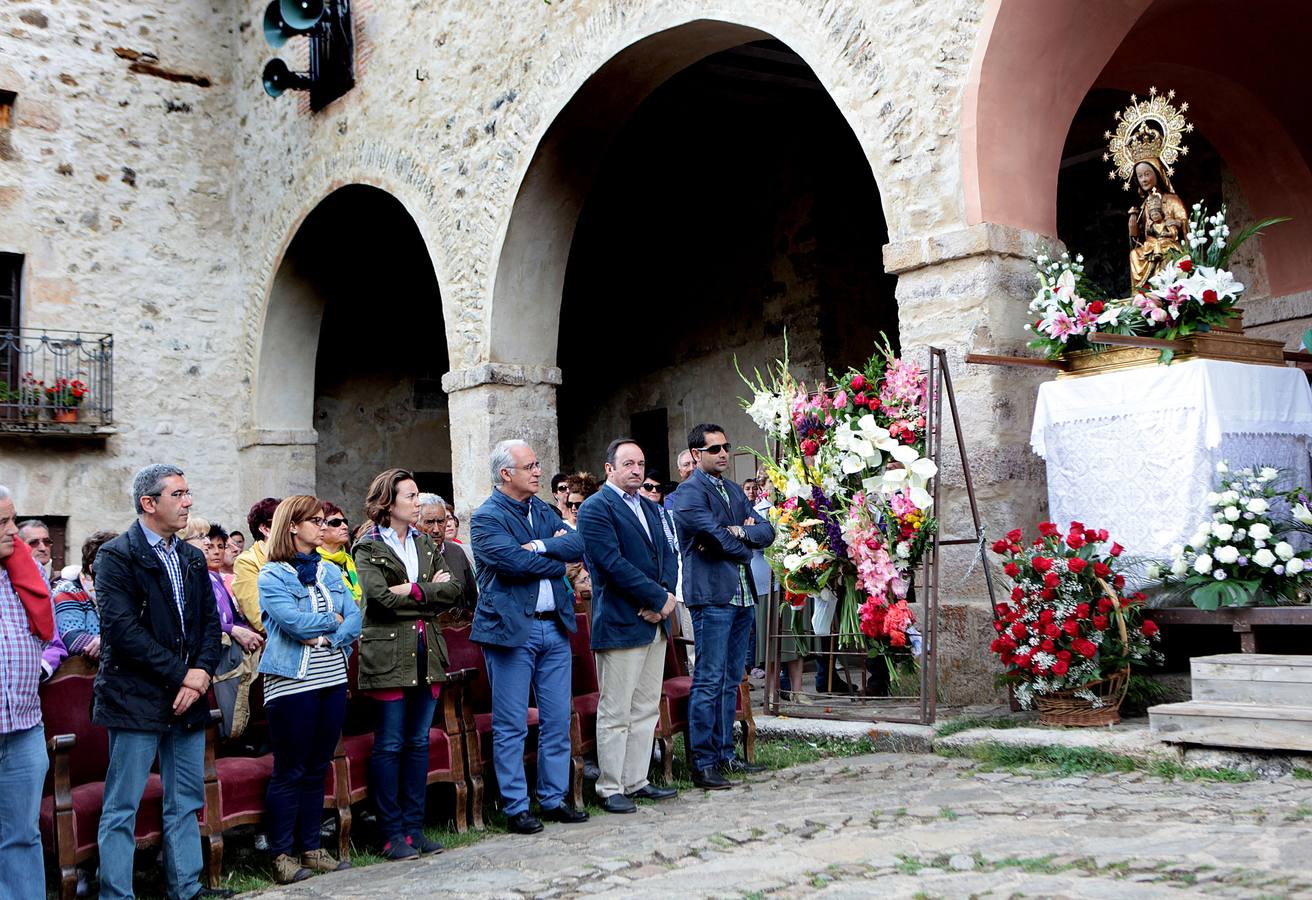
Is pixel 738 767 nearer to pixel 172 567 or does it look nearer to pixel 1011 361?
pixel 1011 361

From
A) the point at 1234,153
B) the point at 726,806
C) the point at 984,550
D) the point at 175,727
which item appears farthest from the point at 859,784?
the point at 1234,153

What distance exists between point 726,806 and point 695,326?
844 centimetres

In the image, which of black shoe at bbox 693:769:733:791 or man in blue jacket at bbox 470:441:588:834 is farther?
black shoe at bbox 693:769:733:791

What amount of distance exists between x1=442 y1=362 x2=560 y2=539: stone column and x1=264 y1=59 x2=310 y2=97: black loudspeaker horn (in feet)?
12.6

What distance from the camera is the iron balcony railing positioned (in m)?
12.1

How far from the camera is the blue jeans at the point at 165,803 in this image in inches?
151

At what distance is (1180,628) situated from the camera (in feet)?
19.2

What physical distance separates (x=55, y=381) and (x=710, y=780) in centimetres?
959

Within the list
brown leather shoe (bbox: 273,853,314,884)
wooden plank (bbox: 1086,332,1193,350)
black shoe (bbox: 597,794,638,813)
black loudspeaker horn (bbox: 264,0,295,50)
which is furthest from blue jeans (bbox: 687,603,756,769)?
black loudspeaker horn (bbox: 264,0,295,50)

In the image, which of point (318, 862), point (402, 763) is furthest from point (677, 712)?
point (318, 862)

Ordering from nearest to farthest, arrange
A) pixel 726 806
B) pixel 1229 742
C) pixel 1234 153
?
pixel 1229 742 → pixel 726 806 → pixel 1234 153

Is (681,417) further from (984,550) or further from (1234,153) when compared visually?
(984,550)

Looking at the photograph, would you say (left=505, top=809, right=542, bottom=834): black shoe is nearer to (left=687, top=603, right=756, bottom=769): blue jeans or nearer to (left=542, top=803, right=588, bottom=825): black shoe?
(left=542, top=803, right=588, bottom=825): black shoe

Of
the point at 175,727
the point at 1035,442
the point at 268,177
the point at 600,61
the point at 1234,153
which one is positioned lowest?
the point at 175,727
